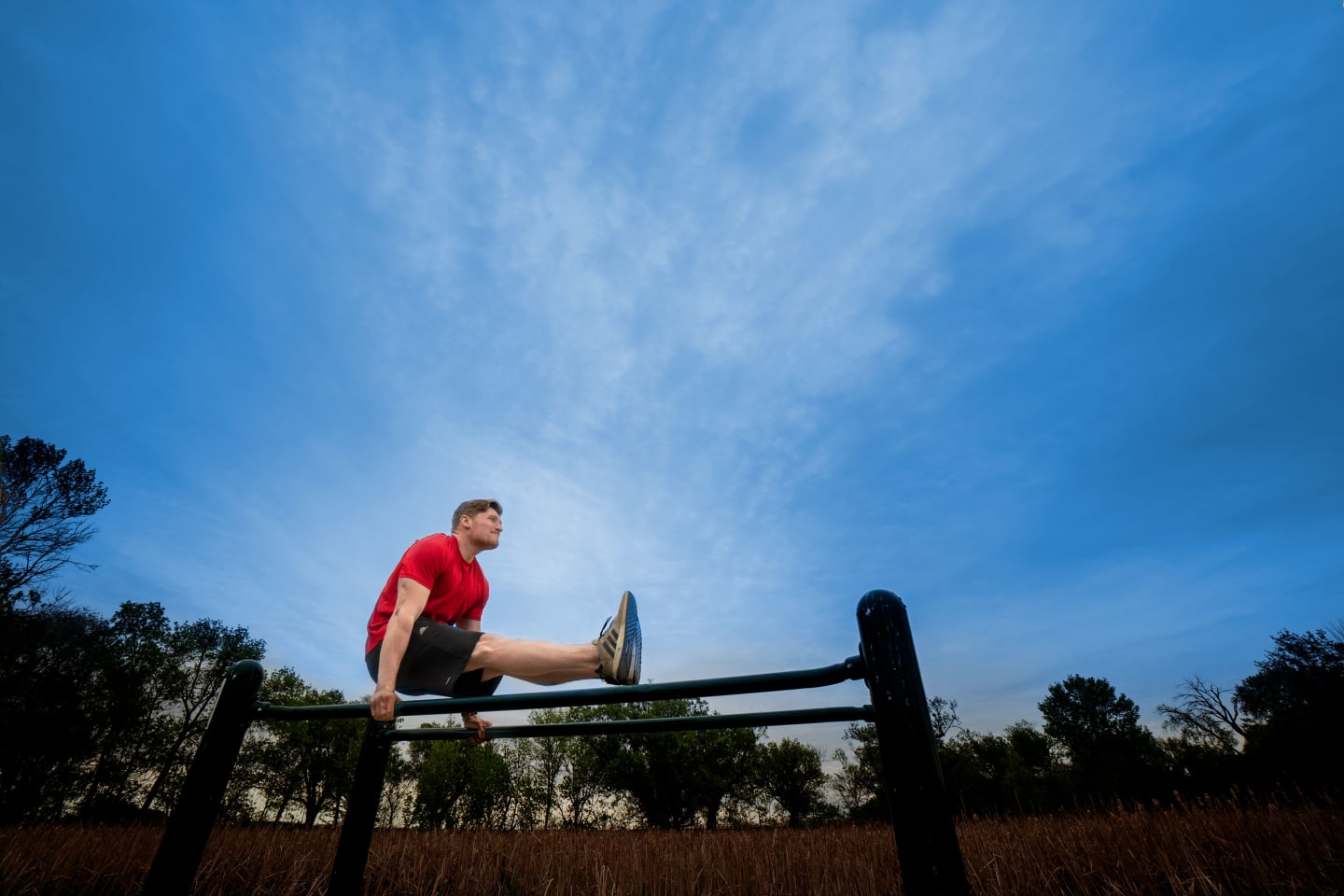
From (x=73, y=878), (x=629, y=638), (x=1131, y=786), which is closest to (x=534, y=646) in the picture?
(x=629, y=638)

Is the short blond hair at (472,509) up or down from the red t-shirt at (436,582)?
up

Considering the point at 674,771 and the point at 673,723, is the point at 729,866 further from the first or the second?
the point at 674,771

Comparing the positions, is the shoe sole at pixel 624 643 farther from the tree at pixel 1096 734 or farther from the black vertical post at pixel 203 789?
the tree at pixel 1096 734

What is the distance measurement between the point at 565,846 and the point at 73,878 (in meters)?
5.58

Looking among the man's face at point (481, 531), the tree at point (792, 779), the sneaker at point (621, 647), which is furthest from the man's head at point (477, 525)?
the tree at point (792, 779)

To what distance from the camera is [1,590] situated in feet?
61.2

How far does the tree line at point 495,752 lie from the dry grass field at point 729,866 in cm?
628

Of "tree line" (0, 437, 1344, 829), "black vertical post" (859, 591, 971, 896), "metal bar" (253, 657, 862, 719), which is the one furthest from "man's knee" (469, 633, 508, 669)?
"tree line" (0, 437, 1344, 829)

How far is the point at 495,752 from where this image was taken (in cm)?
3466

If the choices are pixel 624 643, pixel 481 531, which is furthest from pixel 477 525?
pixel 624 643

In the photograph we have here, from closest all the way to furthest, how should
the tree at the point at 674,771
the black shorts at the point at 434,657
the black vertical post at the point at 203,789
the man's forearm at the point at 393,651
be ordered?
the black vertical post at the point at 203,789 → the man's forearm at the point at 393,651 → the black shorts at the point at 434,657 → the tree at the point at 674,771

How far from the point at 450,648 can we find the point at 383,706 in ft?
1.71

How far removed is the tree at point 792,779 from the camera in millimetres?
36656

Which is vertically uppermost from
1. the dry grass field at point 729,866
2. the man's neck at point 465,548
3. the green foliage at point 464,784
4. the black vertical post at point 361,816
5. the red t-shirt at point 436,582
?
the green foliage at point 464,784
